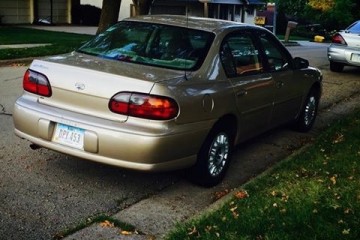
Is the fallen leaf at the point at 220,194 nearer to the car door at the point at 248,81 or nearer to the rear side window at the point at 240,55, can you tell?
the car door at the point at 248,81

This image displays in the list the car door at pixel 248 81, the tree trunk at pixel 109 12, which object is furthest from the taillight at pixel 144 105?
the tree trunk at pixel 109 12

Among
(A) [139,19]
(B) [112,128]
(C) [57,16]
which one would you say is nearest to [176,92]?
(B) [112,128]

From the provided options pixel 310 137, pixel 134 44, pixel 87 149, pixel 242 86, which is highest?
pixel 134 44

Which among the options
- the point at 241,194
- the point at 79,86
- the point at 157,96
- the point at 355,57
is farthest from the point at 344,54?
the point at 79,86

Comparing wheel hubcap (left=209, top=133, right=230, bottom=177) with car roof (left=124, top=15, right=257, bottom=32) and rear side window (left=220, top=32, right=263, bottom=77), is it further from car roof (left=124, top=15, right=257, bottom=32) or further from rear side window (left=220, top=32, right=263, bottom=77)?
car roof (left=124, top=15, right=257, bottom=32)

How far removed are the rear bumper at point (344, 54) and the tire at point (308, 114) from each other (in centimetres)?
551

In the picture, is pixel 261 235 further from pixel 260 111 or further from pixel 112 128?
pixel 260 111

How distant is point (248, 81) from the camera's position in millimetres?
5379

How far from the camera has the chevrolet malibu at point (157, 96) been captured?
4273 mm

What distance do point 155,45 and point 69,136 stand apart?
1.32 meters

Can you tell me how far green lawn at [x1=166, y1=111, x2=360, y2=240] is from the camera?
3812 millimetres

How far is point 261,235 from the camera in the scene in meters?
3.78

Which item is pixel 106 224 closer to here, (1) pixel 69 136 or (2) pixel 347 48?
(1) pixel 69 136

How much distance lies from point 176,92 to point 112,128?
595 mm
